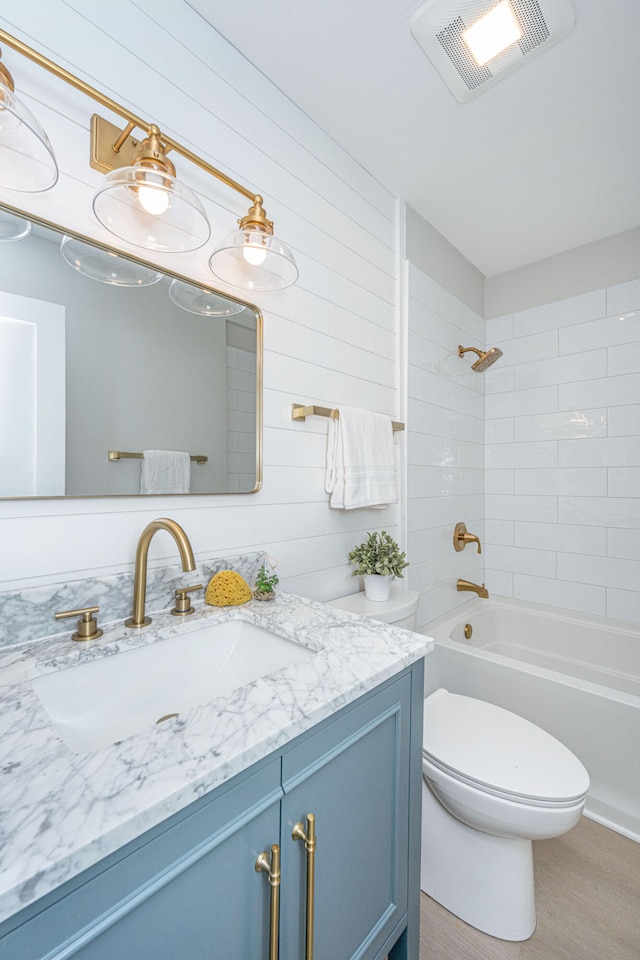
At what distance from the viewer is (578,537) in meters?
2.30

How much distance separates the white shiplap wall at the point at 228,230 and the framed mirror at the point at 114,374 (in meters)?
0.05

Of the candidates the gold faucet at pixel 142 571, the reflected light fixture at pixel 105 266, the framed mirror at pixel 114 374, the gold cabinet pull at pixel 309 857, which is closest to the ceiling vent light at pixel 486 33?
the framed mirror at pixel 114 374

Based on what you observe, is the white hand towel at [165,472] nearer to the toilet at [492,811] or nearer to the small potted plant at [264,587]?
the small potted plant at [264,587]

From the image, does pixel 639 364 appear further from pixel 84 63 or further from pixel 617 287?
pixel 84 63

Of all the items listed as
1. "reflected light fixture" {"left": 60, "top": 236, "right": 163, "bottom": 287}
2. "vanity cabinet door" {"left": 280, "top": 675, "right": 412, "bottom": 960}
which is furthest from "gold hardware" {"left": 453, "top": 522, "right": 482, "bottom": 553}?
"reflected light fixture" {"left": 60, "top": 236, "right": 163, "bottom": 287}

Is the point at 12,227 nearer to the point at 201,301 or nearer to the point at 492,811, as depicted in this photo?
the point at 201,301

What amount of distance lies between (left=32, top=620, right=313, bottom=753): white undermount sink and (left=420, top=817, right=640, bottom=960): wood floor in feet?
3.21

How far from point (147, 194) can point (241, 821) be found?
45.2 inches

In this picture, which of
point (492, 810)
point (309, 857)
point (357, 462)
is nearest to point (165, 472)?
point (357, 462)

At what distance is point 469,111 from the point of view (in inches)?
58.3

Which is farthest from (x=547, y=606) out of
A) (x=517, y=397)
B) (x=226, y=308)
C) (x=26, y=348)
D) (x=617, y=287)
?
(x=26, y=348)

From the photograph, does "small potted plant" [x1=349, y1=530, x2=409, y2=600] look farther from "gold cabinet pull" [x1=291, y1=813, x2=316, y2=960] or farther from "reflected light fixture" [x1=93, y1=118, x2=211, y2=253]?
"reflected light fixture" [x1=93, y1=118, x2=211, y2=253]

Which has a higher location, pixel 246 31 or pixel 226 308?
pixel 246 31

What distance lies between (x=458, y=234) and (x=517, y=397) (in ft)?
3.18
